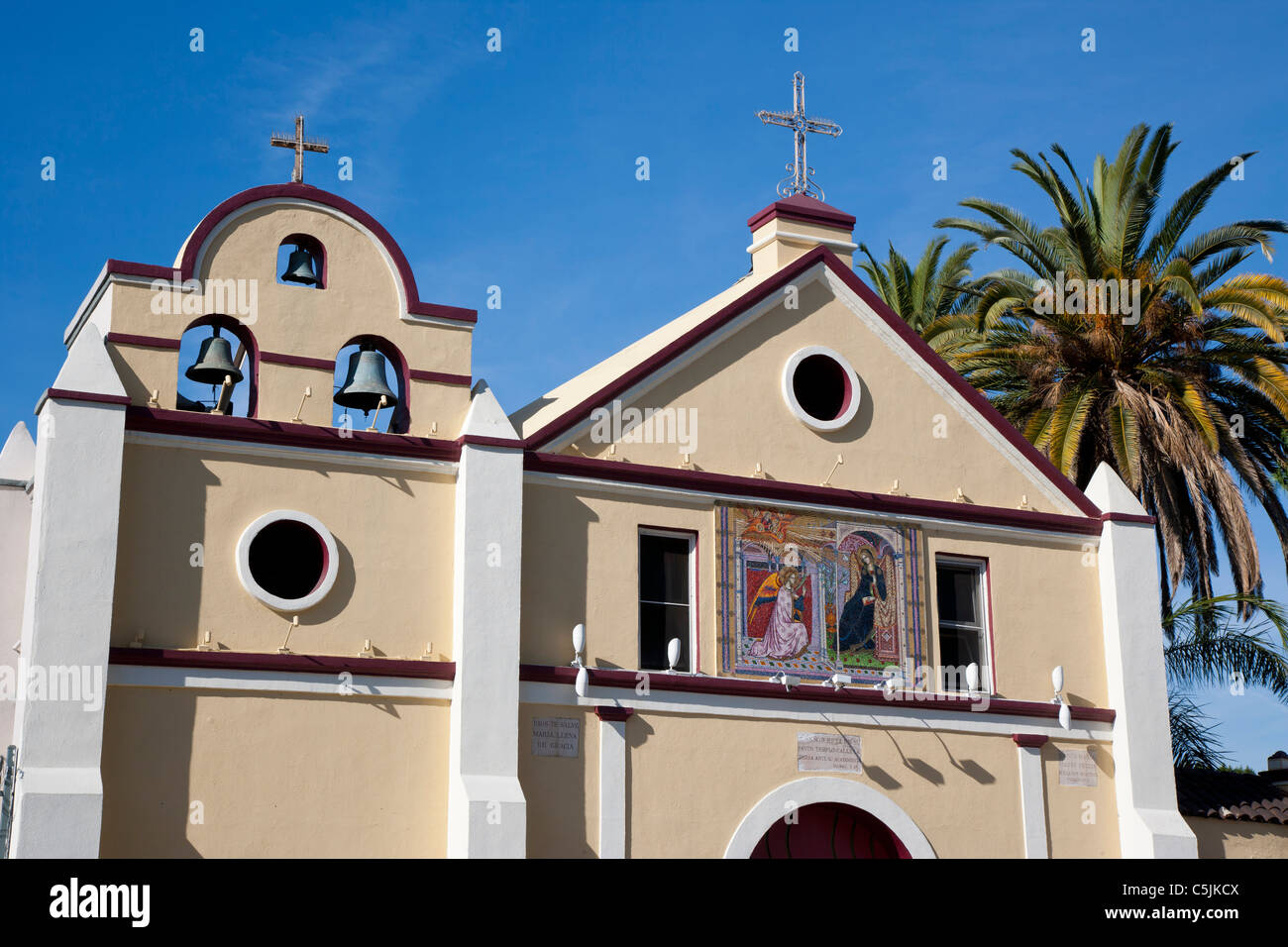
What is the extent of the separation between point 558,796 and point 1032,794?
20.6 ft

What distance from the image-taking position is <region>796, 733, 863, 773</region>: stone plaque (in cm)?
1917

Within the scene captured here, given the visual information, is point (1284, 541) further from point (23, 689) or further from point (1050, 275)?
point (23, 689)

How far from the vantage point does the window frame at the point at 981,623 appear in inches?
802

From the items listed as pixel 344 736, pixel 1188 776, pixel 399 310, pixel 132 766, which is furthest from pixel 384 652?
pixel 1188 776

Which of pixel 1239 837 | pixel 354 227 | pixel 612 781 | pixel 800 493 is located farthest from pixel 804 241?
pixel 1239 837

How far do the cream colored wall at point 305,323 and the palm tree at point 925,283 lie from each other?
18.1 m

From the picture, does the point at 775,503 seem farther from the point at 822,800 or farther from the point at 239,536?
the point at 239,536

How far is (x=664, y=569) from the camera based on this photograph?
19.4 m

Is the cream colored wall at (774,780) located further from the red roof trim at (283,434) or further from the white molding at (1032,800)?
the red roof trim at (283,434)

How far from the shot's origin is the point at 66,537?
16.2m

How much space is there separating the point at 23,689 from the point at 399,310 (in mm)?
5918

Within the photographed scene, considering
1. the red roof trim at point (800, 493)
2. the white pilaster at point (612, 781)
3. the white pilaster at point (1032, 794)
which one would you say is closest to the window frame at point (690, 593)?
the red roof trim at point (800, 493)

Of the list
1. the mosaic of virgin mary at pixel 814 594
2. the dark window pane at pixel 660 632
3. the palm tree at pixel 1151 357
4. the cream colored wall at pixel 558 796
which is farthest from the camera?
the palm tree at pixel 1151 357
